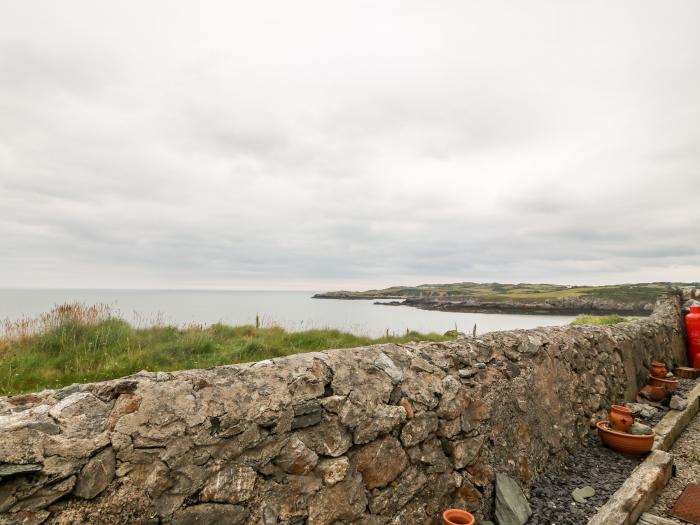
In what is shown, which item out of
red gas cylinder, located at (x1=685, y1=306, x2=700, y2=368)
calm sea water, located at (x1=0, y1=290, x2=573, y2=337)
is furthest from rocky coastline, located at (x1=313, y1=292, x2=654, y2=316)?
red gas cylinder, located at (x1=685, y1=306, x2=700, y2=368)

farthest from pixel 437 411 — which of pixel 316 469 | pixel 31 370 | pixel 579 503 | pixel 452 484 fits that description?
pixel 31 370

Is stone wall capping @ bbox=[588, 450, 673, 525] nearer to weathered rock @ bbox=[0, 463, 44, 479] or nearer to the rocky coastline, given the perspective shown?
weathered rock @ bbox=[0, 463, 44, 479]

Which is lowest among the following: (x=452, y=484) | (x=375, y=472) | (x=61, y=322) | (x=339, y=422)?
(x=452, y=484)

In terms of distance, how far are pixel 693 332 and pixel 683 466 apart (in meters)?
7.83

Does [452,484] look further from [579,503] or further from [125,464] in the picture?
[125,464]

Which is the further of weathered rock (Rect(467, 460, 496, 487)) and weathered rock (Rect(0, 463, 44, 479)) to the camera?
weathered rock (Rect(467, 460, 496, 487))

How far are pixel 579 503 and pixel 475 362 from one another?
1.83 m

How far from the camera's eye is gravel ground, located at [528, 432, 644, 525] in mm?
3878

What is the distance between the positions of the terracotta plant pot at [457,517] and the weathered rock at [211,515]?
180 cm

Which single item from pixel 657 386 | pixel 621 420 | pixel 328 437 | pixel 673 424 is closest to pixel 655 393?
pixel 657 386

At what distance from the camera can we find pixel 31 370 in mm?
6434

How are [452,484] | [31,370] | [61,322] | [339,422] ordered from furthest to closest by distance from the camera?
[61,322]
[31,370]
[452,484]
[339,422]

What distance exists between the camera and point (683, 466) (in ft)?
16.1

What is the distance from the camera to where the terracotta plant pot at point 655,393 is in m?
7.37
